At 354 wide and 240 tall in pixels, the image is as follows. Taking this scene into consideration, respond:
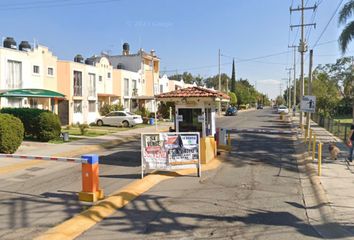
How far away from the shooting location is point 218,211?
8164mm

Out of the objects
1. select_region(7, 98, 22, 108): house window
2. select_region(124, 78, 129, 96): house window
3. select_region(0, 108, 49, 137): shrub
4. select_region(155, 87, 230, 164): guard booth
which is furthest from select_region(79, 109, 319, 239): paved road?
select_region(124, 78, 129, 96): house window

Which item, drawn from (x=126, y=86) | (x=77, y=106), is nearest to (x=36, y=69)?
(x=77, y=106)

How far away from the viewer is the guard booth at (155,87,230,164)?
52.5 feet

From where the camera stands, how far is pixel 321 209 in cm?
847

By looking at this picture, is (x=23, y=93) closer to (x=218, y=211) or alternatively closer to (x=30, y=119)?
(x=30, y=119)

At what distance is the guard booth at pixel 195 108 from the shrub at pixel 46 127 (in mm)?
8040

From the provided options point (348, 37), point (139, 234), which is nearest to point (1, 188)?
point (139, 234)

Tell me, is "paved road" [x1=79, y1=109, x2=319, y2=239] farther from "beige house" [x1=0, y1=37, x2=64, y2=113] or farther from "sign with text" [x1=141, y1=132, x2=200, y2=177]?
"beige house" [x1=0, y1=37, x2=64, y2=113]

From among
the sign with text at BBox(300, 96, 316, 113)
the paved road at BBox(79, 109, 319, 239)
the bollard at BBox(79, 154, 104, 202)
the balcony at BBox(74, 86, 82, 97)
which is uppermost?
the balcony at BBox(74, 86, 82, 97)

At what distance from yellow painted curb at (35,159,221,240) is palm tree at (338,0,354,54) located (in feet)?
49.8

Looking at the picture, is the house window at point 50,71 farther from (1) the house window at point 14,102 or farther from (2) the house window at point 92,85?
(2) the house window at point 92,85

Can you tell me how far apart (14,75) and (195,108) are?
705 inches

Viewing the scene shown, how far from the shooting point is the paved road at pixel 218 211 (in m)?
6.85

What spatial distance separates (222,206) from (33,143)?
14793 mm
